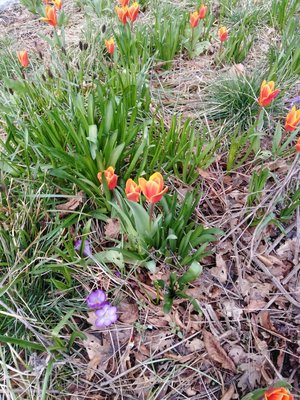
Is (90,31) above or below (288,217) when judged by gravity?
above

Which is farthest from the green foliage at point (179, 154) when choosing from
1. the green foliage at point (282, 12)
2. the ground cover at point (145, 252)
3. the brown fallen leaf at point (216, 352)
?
the green foliage at point (282, 12)

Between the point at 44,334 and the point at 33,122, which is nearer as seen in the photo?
the point at 44,334

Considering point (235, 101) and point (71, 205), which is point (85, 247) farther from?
point (235, 101)

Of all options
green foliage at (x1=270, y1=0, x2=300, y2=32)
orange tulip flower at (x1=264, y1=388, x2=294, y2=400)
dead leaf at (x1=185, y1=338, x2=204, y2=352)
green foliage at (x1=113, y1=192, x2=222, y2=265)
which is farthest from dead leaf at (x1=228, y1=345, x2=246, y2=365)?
green foliage at (x1=270, y1=0, x2=300, y2=32)

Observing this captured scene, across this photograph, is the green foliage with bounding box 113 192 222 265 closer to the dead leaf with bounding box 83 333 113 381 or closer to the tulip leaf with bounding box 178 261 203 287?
the tulip leaf with bounding box 178 261 203 287

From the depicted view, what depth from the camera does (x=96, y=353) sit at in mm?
1278

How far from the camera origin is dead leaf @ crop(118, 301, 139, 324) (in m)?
1.36

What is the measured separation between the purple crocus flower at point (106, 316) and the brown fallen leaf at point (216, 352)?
1.17 feet

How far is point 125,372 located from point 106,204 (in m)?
→ 0.67

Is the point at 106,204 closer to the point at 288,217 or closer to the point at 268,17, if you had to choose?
the point at 288,217

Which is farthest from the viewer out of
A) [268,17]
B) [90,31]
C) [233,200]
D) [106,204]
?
[268,17]

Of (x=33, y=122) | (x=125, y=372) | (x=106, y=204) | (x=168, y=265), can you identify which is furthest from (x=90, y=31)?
(x=125, y=372)

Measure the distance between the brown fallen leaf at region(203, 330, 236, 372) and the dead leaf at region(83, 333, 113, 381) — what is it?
1.20 feet

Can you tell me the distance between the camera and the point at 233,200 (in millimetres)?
1671
